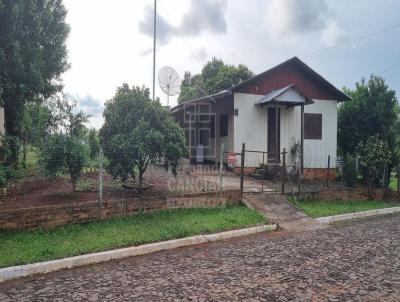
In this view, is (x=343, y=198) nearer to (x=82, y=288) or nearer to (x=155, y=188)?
(x=155, y=188)

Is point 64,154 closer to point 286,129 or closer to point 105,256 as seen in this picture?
point 105,256

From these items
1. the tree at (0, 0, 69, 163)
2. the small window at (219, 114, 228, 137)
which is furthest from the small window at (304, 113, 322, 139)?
the tree at (0, 0, 69, 163)

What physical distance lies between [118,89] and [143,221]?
337 centimetres

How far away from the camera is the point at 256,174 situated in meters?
14.4

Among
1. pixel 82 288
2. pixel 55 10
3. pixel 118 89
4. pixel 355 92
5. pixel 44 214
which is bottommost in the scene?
pixel 82 288

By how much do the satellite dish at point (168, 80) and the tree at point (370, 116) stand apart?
8.50 m

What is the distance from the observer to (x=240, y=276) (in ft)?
16.4

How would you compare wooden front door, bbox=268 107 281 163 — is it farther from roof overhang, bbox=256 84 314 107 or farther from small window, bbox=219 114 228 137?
small window, bbox=219 114 228 137

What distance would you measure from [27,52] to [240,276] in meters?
8.78

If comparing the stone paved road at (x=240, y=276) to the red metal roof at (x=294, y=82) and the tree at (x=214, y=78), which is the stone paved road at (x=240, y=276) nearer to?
the red metal roof at (x=294, y=82)

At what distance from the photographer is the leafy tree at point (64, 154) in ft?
25.0

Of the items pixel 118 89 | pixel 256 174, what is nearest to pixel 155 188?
pixel 118 89

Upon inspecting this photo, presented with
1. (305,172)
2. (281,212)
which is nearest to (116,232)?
(281,212)

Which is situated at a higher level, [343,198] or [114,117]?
[114,117]
